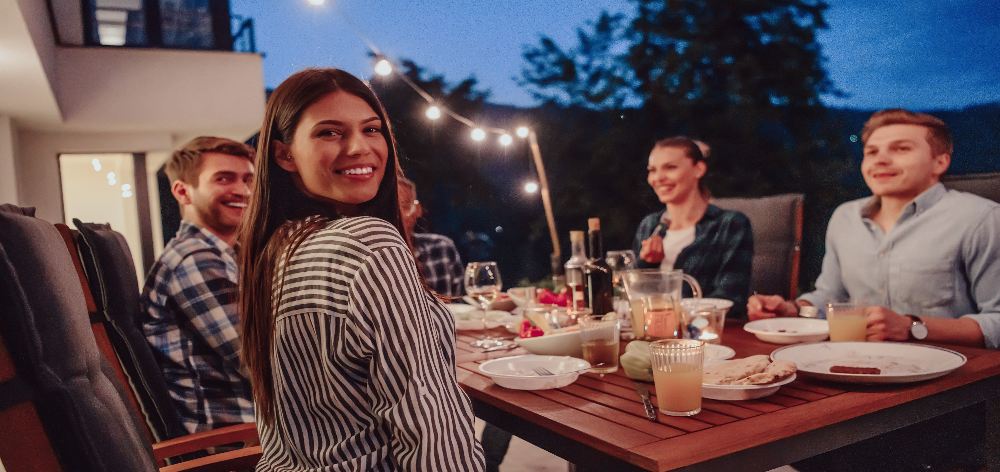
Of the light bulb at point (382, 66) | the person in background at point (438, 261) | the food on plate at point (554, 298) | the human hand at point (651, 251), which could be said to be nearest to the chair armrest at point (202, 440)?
the food on plate at point (554, 298)

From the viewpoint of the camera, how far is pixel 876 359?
59.5 inches

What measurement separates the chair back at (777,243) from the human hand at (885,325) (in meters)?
1.44

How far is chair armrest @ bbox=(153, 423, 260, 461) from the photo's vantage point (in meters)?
1.58

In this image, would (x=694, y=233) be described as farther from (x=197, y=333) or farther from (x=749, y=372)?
(x=197, y=333)

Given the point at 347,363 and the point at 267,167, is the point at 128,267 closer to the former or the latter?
the point at 267,167

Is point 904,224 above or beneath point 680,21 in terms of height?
beneath

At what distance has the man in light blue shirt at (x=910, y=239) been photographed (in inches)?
84.1

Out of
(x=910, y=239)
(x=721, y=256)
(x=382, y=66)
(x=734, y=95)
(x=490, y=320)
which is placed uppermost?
(x=734, y=95)

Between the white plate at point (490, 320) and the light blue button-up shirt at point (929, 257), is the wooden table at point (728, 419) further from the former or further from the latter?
the white plate at point (490, 320)

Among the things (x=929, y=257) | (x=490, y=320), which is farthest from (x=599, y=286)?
(x=929, y=257)

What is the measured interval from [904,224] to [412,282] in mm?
2011

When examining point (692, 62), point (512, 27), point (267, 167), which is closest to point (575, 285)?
point (267, 167)

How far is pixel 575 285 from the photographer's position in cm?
235

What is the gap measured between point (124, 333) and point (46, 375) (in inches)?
37.4
